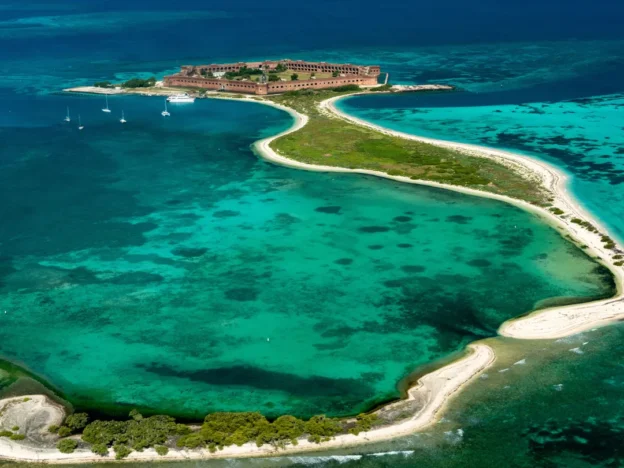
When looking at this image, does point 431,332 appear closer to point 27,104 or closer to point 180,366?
point 180,366

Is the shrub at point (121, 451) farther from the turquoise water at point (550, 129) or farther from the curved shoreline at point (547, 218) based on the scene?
the turquoise water at point (550, 129)

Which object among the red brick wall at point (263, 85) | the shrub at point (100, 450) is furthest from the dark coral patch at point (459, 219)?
the red brick wall at point (263, 85)

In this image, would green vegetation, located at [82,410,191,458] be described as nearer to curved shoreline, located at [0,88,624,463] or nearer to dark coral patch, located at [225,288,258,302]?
curved shoreline, located at [0,88,624,463]

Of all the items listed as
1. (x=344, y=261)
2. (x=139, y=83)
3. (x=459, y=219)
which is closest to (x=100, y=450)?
(x=344, y=261)

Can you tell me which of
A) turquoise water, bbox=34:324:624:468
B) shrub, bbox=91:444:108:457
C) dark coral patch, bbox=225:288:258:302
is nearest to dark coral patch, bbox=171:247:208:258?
dark coral patch, bbox=225:288:258:302

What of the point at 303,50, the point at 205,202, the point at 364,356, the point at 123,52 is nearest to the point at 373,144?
the point at 205,202

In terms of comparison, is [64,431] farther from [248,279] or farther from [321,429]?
[248,279]
